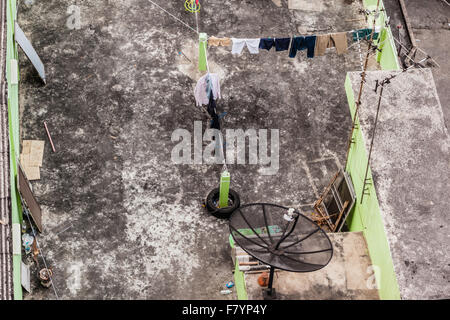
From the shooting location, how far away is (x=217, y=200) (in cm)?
2478

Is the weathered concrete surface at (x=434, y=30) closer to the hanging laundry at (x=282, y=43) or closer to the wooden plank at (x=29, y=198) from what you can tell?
the hanging laundry at (x=282, y=43)

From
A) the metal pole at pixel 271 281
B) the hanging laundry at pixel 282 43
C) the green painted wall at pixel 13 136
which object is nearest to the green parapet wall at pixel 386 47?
the hanging laundry at pixel 282 43

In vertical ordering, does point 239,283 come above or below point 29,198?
below

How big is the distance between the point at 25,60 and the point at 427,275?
1782 cm

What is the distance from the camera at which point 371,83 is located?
918 inches

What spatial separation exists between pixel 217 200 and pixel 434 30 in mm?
15465

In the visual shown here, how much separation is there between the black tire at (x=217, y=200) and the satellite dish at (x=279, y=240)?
2899 millimetres

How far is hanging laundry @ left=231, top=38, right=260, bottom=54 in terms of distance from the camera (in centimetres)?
2662

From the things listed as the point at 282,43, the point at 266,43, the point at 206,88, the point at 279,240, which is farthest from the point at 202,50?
the point at 279,240

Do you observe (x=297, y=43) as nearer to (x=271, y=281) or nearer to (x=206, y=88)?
(x=206, y=88)

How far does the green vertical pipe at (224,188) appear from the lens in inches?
921

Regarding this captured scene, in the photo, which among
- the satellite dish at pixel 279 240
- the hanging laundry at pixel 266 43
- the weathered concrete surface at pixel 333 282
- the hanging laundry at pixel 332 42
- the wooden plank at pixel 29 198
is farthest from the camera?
the hanging laundry at pixel 266 43
